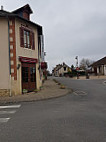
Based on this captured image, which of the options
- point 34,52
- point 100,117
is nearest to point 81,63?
point 34,52

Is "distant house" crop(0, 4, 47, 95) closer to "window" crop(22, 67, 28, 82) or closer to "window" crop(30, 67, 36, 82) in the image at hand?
"window" crop(22, 67, 28, 82)

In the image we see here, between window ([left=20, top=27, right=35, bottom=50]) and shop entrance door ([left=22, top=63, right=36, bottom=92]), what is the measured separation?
5.63 feet

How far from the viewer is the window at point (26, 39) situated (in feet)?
37.3

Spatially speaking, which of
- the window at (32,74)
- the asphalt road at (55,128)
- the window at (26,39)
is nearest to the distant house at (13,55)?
the window at (26,39)

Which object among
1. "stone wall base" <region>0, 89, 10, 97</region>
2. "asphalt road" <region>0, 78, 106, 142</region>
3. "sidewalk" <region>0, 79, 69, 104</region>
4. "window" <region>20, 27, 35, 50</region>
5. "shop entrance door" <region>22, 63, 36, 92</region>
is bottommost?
"asphalt road" <region>0, 78, 106, 142</region>

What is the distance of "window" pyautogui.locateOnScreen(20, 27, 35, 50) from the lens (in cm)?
1138

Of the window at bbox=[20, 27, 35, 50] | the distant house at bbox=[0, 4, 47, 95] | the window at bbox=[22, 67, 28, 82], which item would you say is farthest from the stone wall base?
the window at bbox=[20, 27, 35, 50]

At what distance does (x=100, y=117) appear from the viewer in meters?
5.14

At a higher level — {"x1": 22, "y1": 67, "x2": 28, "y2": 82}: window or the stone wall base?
{"x1": 22, "y1": 67, "x2": 28, "y2": 82}: window

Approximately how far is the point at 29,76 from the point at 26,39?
339 cm

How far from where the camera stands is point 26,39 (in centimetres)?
1204

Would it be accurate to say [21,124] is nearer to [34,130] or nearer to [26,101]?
[34,130]

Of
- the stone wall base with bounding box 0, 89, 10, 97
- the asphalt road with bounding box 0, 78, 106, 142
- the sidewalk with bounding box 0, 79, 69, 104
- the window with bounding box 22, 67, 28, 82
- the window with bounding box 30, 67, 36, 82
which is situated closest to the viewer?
the asphalt road with bounding box 0, 78, 106, 142

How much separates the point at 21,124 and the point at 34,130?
29.6 inches
